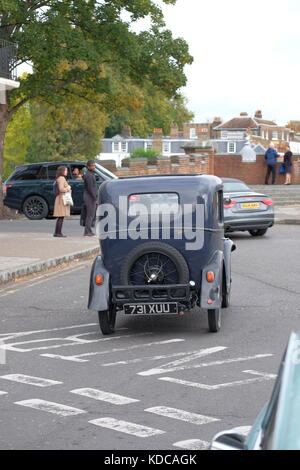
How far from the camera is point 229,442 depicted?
10.7 feet

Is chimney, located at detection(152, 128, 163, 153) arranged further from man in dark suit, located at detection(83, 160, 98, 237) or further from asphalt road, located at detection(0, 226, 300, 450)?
asphalt road, located at detection(0, 226, 300, 450)

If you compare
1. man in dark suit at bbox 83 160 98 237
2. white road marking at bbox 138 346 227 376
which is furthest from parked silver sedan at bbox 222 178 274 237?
white road marking at bbox 138 346 227 376

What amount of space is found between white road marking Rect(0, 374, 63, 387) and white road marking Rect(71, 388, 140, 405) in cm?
37

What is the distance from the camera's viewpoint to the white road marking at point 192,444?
5523mm

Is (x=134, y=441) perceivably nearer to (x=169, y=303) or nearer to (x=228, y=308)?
(x=169, y=303)

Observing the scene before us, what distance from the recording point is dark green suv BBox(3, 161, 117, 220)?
2920 centimetres

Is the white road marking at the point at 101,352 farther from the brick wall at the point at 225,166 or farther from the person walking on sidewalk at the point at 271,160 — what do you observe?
the person walking on sidewalk at the point at 271,160

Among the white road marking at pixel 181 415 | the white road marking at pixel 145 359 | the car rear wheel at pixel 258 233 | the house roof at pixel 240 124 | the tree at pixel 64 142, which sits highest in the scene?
the house roof at pixel 240 124

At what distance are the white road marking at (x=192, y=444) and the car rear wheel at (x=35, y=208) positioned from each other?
79.3ft

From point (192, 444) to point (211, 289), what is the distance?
13.9 ft

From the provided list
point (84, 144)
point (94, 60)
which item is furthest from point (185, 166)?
point (84, 144)

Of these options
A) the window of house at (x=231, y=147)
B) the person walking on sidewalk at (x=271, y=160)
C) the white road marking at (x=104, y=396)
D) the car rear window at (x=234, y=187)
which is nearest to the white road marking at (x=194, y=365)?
the white road marking at (x=104, y=396)

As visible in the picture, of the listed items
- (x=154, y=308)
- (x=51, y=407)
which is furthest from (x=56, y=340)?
(x=51, y=407)

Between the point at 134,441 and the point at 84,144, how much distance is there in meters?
75.8
